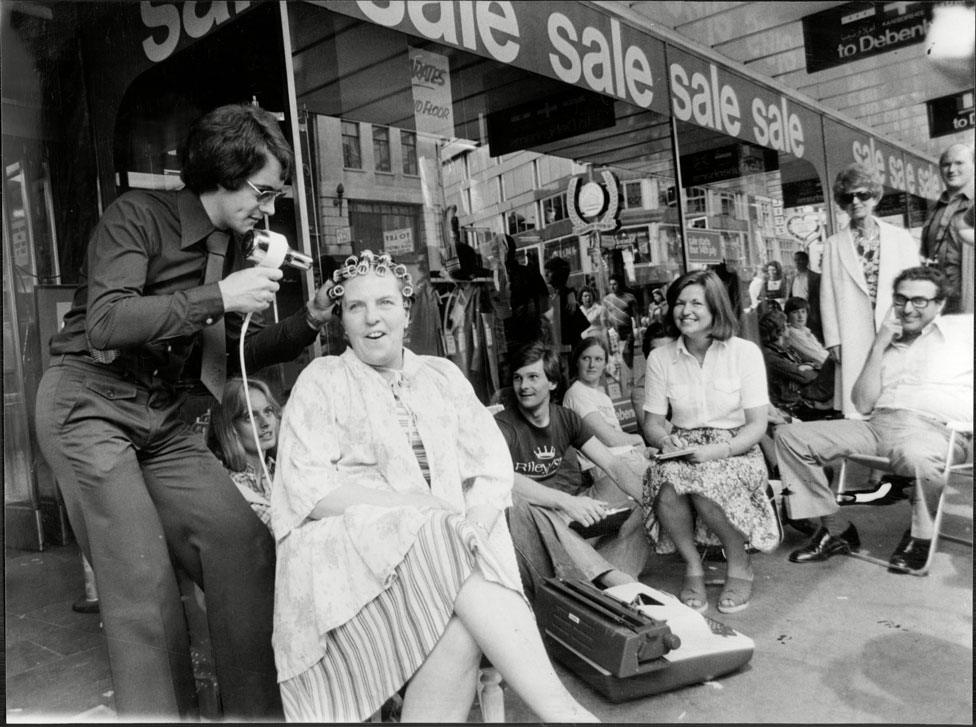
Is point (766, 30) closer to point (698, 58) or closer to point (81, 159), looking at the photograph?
point (698, 58)

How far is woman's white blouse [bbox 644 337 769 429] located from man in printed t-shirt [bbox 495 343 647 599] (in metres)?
0.35

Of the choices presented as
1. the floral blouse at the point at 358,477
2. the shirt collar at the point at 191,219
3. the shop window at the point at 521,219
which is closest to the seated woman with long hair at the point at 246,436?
the floral blouse at the point at 358,477

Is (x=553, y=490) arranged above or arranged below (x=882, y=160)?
below

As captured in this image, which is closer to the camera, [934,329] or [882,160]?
[934,329]

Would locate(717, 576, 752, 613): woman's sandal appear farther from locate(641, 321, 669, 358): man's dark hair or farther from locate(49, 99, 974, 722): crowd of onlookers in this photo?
locate(641, 321, 669, 358): man's dark hair

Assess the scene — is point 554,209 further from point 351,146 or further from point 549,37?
point 351,146

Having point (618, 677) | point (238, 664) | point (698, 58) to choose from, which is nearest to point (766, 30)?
point (698, 58)

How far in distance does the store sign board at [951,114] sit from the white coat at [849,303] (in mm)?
374

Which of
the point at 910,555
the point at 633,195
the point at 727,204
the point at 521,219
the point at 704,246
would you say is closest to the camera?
the point at 910,555

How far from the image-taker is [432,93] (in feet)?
11.0

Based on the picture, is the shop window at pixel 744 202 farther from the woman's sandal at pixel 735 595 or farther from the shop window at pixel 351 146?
the shop window at pixel 351 146

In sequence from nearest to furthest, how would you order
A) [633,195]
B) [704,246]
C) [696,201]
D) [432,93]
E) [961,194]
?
1. [961,194]
2. [432,93]
3. [704,246]
4. [696,201]
5. [633,195]

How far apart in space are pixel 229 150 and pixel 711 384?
2079 mm

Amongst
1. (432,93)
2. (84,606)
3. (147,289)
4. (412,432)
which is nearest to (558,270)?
(432,93)
